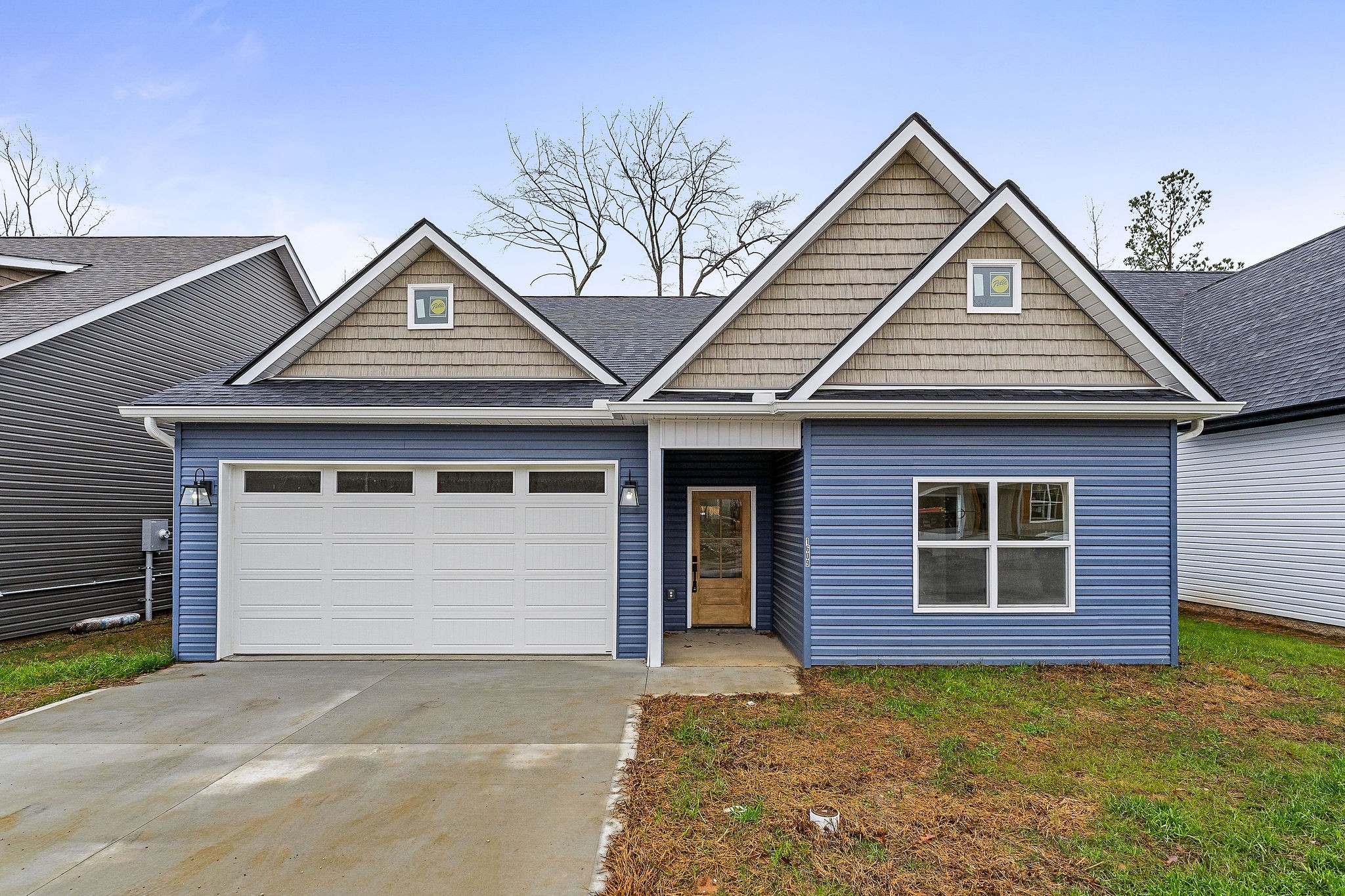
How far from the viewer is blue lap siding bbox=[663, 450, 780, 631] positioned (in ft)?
31.7

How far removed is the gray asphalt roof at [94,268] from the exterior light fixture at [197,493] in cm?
421

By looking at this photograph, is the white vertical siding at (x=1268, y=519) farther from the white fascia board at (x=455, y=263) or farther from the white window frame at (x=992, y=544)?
the white fascia board at (x=455, y=263)

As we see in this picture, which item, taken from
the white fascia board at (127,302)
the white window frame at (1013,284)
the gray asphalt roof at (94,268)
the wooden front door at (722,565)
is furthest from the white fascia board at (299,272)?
the white window frame at (1013,284)

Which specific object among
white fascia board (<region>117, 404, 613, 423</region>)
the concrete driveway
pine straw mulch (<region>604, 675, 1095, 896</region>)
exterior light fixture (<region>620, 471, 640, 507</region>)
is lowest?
the concrete driveway

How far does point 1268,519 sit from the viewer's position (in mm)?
9984

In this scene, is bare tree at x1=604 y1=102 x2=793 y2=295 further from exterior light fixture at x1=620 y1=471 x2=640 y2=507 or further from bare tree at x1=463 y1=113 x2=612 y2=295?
exterior light fixture at x1=620 y1=471 x2=640 y2=507

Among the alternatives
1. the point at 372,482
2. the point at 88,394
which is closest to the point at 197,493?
the point at 372,482

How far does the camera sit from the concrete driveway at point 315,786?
11.6 ft

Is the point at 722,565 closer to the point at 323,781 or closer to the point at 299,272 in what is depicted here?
the point at 323,781

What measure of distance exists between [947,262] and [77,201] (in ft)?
91.0

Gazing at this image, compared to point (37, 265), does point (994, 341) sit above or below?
below

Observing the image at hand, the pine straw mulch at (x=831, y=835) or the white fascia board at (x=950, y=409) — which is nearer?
the pine straw mulch at (x=831, y=835)

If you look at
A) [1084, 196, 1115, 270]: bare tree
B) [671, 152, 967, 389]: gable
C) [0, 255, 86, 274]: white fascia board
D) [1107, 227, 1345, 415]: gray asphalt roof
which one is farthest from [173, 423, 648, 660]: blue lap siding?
[1084, 196, 1115, 270]: bare tree

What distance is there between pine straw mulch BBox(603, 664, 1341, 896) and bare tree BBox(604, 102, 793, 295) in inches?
678
